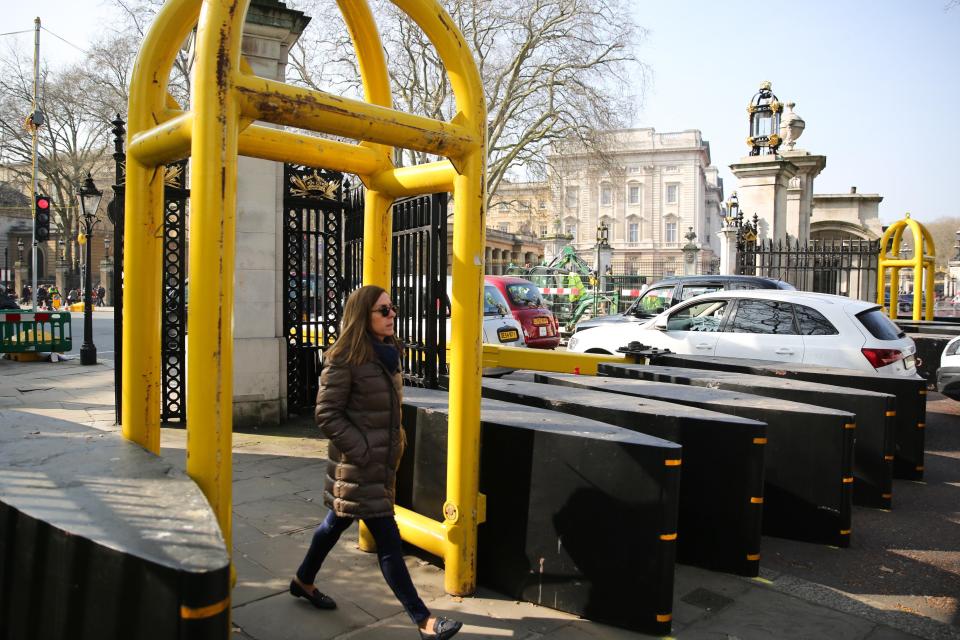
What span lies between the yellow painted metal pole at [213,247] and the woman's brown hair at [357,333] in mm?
668

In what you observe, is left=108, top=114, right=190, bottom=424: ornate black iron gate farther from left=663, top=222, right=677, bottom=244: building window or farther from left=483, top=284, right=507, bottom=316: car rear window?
left=663, top=222, right=677, bottom=244: building window

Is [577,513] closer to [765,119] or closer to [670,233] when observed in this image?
[765,119]

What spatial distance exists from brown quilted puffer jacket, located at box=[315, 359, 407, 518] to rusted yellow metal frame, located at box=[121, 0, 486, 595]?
1.51ft

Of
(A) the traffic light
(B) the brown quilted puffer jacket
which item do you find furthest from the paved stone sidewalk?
(A) the traffic light

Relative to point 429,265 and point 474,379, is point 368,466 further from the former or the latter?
point 429,265

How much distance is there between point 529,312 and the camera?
1566 centimetres

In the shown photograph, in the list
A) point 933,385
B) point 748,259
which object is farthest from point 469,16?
point 933,385

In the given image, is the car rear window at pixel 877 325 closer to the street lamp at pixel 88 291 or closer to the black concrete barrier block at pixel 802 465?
the black concrete barrier block at pixel 802 465

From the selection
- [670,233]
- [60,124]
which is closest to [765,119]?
[60,124]

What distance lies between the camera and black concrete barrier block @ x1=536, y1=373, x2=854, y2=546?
16.5 ft

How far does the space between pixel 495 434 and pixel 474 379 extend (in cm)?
40

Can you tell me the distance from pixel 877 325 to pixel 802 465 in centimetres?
392

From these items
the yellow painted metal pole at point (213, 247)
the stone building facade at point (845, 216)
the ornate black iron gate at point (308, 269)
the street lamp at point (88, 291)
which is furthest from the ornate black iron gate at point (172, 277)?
the stone building facade at point (845, 216)

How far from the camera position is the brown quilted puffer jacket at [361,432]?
3.44m
